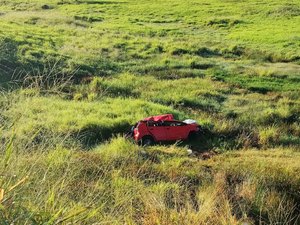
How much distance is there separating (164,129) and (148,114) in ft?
8.00

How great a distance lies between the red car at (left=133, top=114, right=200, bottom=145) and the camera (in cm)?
1569

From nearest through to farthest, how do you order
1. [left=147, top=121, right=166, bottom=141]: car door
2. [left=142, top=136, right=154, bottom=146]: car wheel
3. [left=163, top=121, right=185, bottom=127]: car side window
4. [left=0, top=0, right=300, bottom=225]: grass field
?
[left=0, top=0, right=300, bottom=225]: grass field
[left=142, top=136, right=154, bottom=146]: car wheel
[left=147, top=121, right=166, bottom=141]: car door
[left=163, top=121, right=185, bottom=127]: car side window

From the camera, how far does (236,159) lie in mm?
13875

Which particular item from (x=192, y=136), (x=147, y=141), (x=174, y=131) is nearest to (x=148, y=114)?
(x=174, y=131)

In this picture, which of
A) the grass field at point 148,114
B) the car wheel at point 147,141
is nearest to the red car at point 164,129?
the car wheel at point 147,141

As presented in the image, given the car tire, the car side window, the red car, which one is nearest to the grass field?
the car tire

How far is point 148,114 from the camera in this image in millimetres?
18438

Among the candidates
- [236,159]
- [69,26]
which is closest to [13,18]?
[69,26]

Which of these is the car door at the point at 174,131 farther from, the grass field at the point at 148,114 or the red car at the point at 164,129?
the grass field at the point at 148,114

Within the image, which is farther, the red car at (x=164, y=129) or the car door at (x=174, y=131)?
the car door at (x=174, y=131)

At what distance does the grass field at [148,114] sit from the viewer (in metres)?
4.38

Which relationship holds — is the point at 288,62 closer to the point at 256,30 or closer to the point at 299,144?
the point at 256,30

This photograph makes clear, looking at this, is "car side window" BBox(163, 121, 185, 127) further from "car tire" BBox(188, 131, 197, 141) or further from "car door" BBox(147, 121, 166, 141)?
"car tire" BBox(188, 131, 197, 141)

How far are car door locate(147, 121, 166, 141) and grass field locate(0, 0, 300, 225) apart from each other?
517 mm
